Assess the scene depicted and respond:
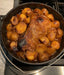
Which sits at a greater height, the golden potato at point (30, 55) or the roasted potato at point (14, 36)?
the roasted potato at point (14, 36)

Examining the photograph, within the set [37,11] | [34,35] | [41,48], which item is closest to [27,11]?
[37,11]

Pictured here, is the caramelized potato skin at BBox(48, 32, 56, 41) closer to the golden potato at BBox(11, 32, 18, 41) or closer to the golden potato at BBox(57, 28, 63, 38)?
the golden potato at BBox(57, 28, 63, 38)

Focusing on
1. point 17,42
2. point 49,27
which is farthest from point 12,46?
point 49,27

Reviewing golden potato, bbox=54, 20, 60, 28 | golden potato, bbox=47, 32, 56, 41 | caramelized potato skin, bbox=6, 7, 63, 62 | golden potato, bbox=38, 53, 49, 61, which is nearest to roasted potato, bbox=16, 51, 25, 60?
caramelized potato skin, bbox=6, 7, 63, 62

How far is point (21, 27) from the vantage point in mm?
793

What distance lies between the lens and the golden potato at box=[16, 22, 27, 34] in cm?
80

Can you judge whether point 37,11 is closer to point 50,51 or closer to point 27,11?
point 27,11

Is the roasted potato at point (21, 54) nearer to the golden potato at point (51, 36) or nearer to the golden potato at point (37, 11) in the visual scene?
the golden potato at point (51, 36)

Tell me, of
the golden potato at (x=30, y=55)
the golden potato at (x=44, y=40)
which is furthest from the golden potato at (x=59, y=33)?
the golden potato at (x=30, y=55)

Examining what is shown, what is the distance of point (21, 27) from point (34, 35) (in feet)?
0.34

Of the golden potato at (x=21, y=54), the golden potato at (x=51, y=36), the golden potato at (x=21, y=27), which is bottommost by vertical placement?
the golden potato at (x=21, y=54)

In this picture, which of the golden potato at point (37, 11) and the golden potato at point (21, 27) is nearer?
the golden potato at point (21, 27)

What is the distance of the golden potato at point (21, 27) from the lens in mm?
797

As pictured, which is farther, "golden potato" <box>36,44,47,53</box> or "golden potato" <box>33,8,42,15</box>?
"golden potato" <box>33,8,42,15</box>
